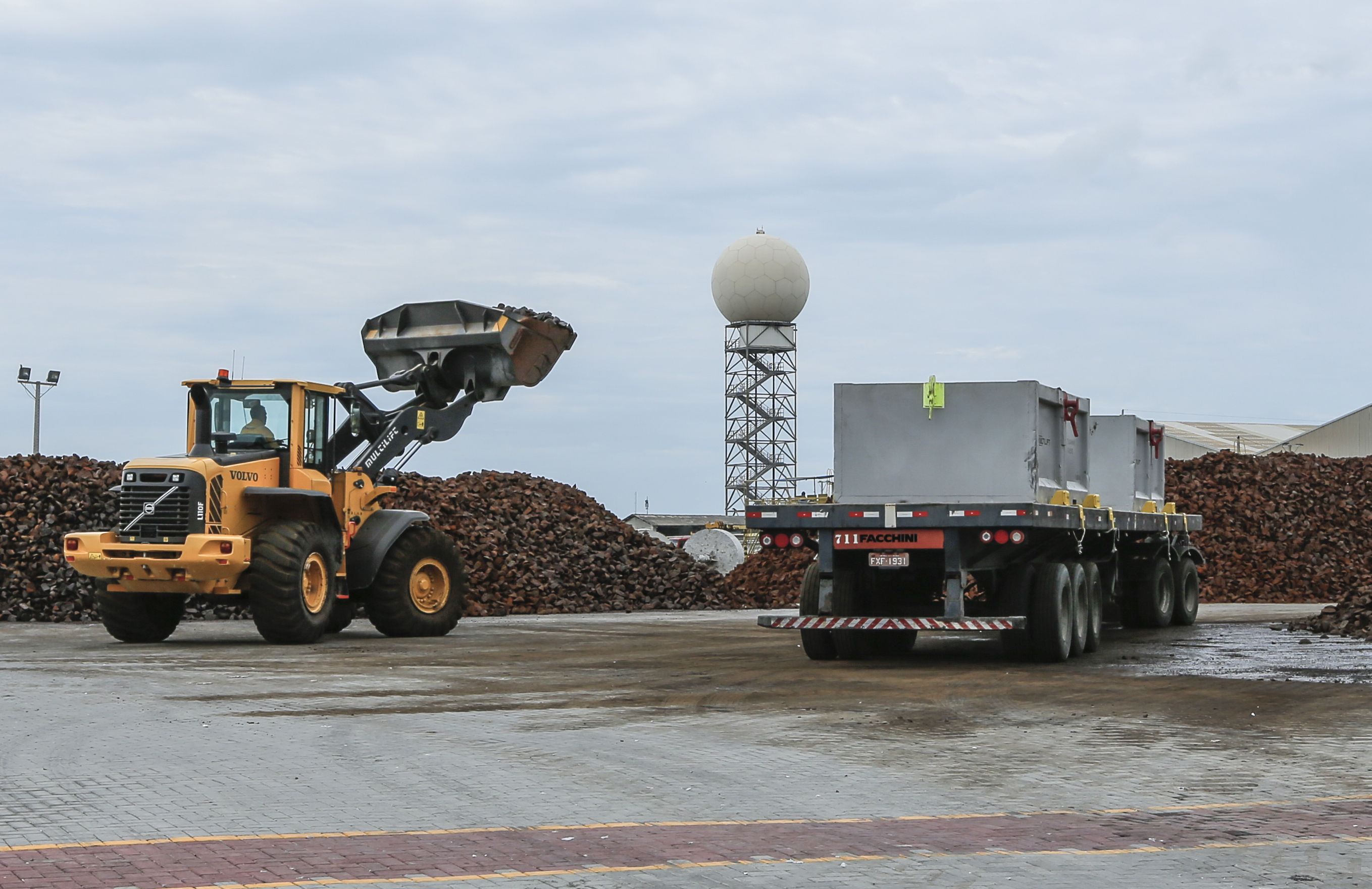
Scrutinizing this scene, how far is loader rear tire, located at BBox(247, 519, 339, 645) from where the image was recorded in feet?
60.9

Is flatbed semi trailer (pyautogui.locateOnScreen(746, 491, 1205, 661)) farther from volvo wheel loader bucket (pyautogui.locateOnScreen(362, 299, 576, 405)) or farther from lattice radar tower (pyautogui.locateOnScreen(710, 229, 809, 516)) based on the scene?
lattice radar tower (pyautogui.locateOnScreen(710, 229, 809, 516))

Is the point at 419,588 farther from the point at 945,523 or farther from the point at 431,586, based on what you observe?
the point at 945,523

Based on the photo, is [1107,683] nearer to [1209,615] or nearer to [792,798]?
[792,798]

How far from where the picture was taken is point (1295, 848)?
7.29 metres

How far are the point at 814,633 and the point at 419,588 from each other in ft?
21.3

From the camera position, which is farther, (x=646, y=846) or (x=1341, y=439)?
(x=1341, y=439)

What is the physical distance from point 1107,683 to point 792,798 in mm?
6984

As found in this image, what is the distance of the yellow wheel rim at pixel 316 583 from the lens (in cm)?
1925

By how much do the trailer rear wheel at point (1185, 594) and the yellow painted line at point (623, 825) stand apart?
16.1 m

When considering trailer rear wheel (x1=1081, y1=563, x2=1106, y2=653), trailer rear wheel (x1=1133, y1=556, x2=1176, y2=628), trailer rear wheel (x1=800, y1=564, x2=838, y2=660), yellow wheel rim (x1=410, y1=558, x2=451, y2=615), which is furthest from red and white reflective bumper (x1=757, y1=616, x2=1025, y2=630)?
trailer rear wheel (x1=1133, y1=556, x2=1176, y2=628)

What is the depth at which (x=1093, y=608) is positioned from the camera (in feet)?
60.6

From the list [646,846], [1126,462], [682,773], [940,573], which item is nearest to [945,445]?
[940,573]

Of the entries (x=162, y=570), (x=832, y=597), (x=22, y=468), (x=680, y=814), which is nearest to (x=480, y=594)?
(x=22, y=468)

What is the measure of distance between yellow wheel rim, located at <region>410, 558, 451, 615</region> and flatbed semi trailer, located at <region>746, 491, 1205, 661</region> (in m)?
6.00
